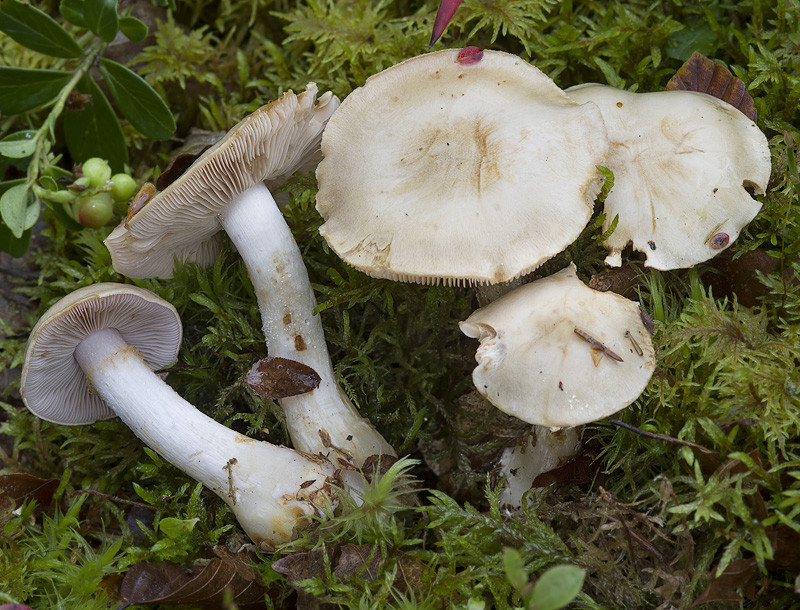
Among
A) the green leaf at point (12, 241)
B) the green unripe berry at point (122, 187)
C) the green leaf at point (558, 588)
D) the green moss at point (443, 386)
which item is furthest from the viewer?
the green leaf at point (12, 241)

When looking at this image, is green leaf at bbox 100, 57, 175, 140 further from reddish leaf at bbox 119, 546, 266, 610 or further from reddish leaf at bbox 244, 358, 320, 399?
reddish leaf at bbox 119, 546, 266, 610

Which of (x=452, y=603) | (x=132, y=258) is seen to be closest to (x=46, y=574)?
(x=132, y=258)

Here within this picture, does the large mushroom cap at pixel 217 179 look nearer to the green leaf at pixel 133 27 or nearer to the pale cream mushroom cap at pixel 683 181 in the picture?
the green leaf at pixel 133 27

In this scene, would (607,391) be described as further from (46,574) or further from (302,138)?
(46,574)

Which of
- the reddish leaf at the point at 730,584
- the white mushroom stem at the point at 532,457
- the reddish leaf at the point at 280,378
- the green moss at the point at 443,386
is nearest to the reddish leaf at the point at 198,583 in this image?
the green moss at the point at 443,386

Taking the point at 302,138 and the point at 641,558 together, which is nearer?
the point at 641,558

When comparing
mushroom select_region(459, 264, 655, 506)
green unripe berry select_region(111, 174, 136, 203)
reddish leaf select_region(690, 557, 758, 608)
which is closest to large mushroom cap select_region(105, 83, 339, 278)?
green unripe berry select_region(111, 174, 136, 203)
